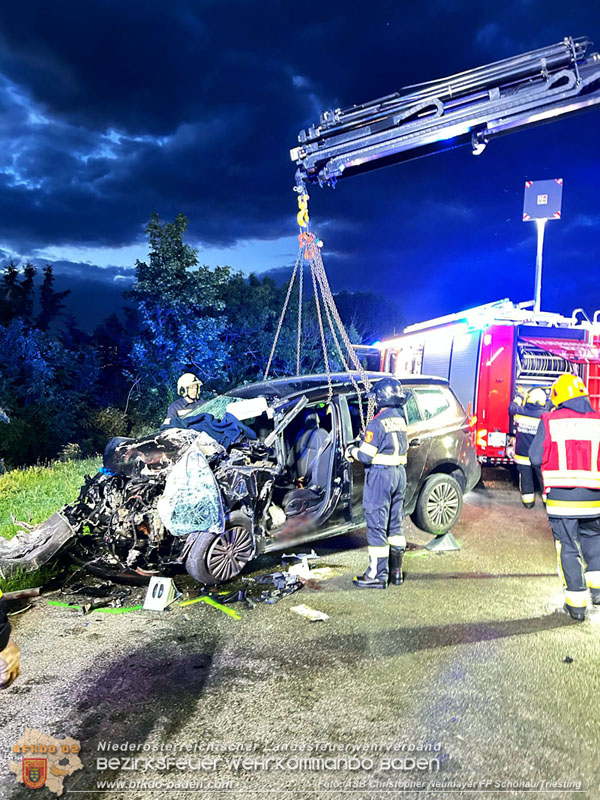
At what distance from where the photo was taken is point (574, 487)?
3.98 meters

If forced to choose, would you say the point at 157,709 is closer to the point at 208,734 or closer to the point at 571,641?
the point at 208,734

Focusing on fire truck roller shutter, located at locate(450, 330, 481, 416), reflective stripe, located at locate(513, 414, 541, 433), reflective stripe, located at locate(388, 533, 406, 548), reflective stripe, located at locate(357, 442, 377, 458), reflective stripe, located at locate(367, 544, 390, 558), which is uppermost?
fire truck roller shutter, located at locate(450, 330, 481, 416)

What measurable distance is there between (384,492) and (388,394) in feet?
2.85

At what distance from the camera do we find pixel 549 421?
4.20 meters

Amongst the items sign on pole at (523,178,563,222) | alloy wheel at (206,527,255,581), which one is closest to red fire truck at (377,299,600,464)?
sign on pole at (523,178,563,222)

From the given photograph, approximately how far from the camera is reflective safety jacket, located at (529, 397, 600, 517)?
3971 mm

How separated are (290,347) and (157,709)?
17.7 m

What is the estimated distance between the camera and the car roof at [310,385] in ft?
17.2

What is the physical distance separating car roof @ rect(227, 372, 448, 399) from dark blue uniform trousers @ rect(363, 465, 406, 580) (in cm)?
98

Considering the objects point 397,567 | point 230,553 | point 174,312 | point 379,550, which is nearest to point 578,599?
point 397,567

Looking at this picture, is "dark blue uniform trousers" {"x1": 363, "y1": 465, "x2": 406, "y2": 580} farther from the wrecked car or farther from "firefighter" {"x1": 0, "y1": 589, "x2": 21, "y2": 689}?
"firefighter" {"x1": 0, "y1": 589, "x2": 21, "y2": 689}

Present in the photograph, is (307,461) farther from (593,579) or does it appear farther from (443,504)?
(593,579)

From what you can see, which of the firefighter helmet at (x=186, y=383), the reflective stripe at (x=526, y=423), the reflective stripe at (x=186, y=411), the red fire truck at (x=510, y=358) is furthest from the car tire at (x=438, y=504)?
the firefighter helmet at (x=186, y=383)

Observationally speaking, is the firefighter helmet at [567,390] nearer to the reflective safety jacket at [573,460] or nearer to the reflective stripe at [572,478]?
the reflective safety jacket at [573,460]
